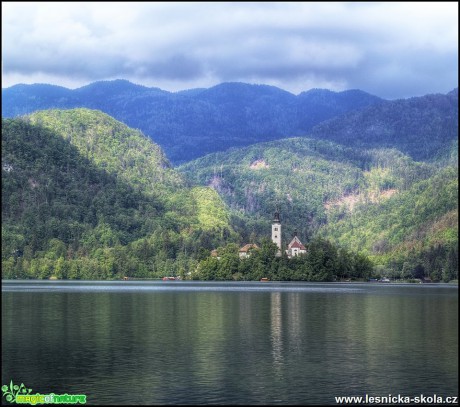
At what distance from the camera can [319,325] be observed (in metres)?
88.9

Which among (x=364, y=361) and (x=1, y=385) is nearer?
(x=1, y=385)

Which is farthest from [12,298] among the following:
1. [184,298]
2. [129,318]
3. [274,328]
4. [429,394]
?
[429,394]

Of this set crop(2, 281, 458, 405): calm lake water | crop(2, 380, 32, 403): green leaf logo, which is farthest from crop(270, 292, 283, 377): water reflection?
crop(2, 380, 32, 403): green leaf logo

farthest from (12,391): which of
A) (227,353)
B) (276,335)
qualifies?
(276,335)

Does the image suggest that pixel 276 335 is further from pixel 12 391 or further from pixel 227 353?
pixel 12 391

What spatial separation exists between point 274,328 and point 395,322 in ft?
50.1

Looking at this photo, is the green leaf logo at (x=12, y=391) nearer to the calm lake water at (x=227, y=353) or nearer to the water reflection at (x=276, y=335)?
the calm lake water at (x=227, y=353)

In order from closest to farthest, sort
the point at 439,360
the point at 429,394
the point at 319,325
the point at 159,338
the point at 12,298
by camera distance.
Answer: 1. the point at 429,394
2. the point at 439,360
3. the point at 159,338
4. the point at 319,325
5. the point at 12,298

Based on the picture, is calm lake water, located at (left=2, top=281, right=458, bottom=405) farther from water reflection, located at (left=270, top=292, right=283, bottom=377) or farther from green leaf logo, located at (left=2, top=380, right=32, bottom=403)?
green leaf logo, located at (left=2, top=380, right=32, bottom=403)

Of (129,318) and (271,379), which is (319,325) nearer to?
(129,318)

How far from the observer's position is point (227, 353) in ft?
218

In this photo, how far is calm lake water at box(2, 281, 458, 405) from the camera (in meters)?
51.4

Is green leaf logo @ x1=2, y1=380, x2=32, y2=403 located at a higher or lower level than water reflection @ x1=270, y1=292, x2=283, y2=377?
higher

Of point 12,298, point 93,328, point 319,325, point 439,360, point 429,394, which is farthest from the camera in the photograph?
point 12,298
